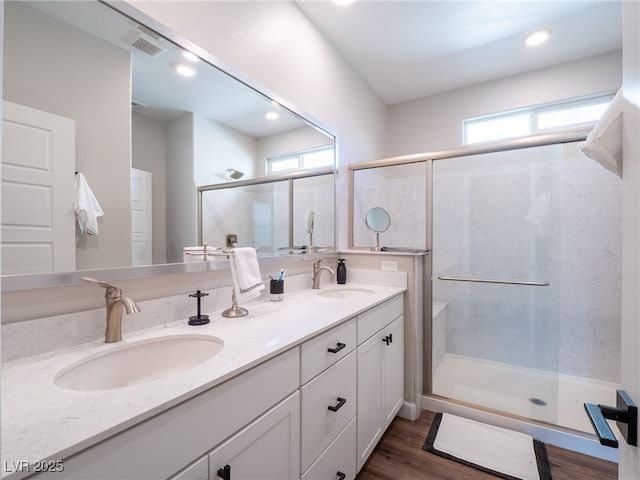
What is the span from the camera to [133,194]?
1.12 meters

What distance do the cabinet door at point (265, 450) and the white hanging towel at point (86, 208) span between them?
817mm

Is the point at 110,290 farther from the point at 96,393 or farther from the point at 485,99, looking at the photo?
the point at 485,99

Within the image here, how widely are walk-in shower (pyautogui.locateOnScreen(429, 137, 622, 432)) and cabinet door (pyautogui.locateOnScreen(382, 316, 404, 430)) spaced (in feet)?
1.16

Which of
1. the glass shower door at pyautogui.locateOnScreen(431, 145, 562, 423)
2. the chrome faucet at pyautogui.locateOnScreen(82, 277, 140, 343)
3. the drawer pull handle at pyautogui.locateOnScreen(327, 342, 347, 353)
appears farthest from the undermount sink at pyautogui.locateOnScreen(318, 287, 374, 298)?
the chrome faucet at pyautogui.locateOnScreen(82, 277, 140, 343)

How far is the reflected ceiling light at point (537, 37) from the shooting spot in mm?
2152

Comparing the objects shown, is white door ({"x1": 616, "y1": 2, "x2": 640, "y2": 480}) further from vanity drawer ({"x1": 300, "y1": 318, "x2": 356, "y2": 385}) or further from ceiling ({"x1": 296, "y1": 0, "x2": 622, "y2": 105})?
ceiling ({"x1": 296, "y1": 0, "x2": 622, "y2": 105})

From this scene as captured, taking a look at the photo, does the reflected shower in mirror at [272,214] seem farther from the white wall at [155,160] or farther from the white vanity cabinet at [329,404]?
the white vanity cabinet at [329,404]

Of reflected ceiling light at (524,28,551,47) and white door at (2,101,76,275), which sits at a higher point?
reflected ceiling light at (524,28,551,47)

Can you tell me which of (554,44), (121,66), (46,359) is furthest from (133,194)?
(554,44)

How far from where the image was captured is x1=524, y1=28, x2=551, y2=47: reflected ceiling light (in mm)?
2152

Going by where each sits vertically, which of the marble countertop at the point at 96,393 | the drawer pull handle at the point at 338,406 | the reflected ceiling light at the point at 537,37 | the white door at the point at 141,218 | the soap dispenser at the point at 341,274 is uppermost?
the reflected ceiling light at the point at 537,37

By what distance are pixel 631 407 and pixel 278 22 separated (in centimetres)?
221

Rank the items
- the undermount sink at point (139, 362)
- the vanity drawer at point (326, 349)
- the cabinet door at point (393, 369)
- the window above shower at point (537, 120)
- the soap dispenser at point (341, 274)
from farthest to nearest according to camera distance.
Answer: the window above shower at point (537, 120), the soap dispenser at point (341, 274), the cabinet door at point (393, 369), the vanity drawer at point (326, 349), the undermount sink at point (139, 362)

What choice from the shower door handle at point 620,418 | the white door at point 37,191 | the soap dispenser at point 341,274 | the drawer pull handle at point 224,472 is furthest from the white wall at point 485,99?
the drawer pull handle at point 224,472
